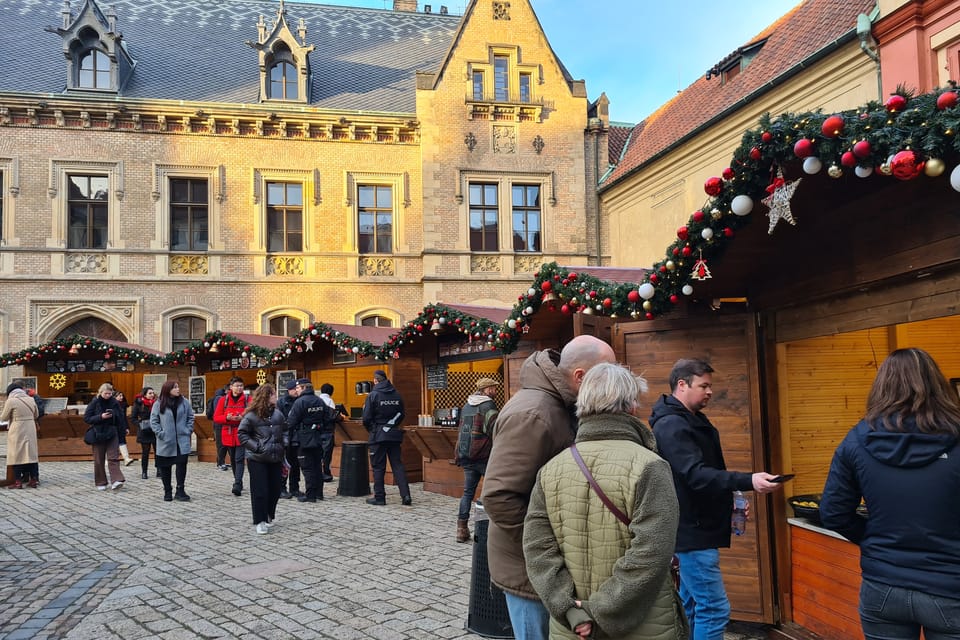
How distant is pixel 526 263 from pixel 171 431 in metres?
13.9

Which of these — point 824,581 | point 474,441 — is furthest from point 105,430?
point 824,581

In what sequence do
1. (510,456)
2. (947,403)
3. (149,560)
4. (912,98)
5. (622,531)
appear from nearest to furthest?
1. (622,531)
2. (947,403)
3. (510,456)
4. (912,98)
5. (149,560)

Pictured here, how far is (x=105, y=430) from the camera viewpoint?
492 inches

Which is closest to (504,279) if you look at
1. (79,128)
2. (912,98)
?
(79,128)

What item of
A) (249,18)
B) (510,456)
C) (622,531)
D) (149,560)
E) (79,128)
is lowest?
(149,560)

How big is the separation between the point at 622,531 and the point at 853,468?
1.02 metres

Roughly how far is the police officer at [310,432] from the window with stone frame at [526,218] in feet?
42.7

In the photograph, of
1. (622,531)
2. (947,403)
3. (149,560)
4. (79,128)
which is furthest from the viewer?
(79,128)

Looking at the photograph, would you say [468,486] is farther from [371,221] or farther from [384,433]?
[371,221]

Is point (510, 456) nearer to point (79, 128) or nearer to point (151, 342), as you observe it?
point (151, 342)

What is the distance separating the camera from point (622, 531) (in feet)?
8.76

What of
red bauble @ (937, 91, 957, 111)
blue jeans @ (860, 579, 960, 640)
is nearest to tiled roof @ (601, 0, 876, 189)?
red bauble @ (937, 91, 957, 111)

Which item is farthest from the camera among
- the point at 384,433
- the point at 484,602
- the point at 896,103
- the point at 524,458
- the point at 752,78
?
the point at 752,78

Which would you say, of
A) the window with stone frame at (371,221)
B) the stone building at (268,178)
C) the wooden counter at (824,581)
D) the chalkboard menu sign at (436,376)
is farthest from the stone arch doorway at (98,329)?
the wooden counter at (824,581)
